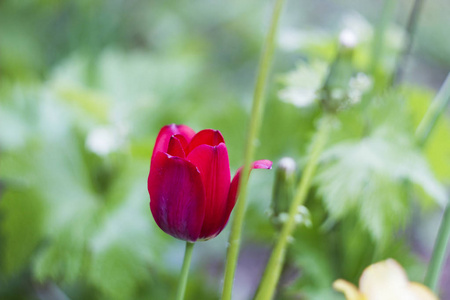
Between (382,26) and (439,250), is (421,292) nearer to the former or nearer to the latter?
(439,250)

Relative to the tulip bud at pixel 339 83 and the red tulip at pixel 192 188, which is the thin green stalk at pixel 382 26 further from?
the red tulip at pixel 192 188

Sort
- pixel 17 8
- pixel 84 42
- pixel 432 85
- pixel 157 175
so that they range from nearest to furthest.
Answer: pixel 157 175
pixel 84 42
pixel 17 8
pixel 432 85

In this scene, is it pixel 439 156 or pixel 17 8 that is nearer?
pixel 439 156

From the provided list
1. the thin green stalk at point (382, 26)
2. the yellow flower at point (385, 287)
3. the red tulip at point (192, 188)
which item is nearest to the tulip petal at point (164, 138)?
the red tulip at point (192, 188)

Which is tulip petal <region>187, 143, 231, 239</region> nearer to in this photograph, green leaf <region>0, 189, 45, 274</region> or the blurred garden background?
the blurred garden background

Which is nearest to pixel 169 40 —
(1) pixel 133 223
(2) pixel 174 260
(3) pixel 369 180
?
(2) pixel 174 260

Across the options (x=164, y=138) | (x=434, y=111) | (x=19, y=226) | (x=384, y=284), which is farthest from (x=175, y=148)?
(x=19, y=226)

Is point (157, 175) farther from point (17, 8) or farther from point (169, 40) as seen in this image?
point (169, 40)
